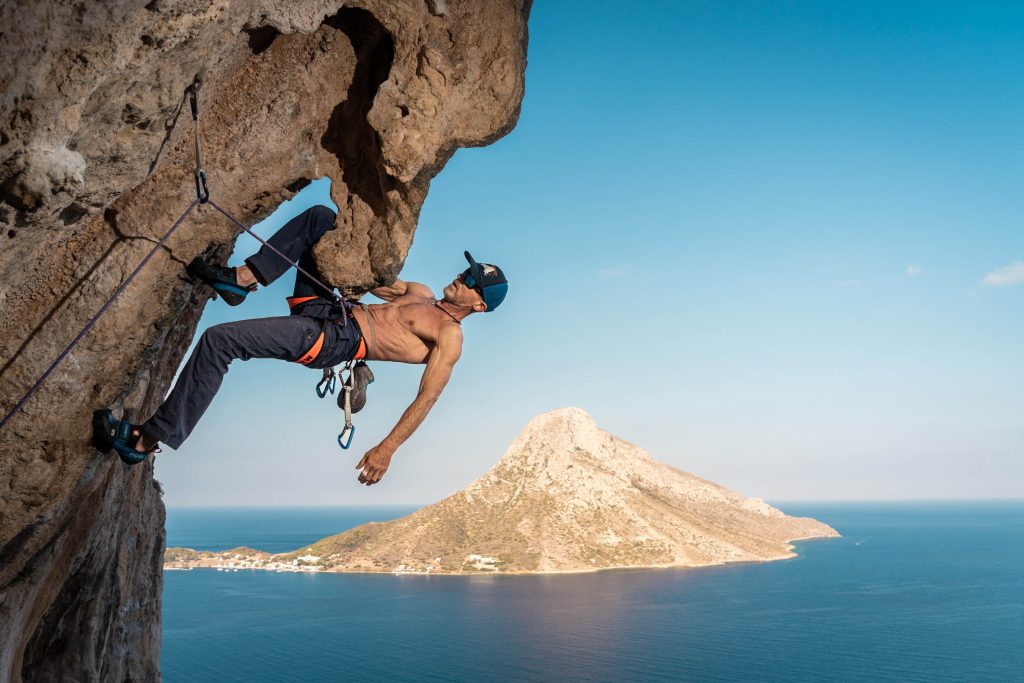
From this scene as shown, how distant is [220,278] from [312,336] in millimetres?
779

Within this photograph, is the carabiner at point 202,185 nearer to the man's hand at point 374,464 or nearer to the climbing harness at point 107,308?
the climbing harness at point 107,308

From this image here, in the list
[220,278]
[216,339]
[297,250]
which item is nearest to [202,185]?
[220,278]

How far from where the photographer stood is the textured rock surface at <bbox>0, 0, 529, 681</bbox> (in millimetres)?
3484

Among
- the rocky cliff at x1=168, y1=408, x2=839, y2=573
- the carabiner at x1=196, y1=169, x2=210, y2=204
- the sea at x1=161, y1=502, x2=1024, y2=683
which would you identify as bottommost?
the sea at x1=161, y1=502, x2=1024, y2=683

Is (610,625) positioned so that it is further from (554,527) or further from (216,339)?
(216,339)

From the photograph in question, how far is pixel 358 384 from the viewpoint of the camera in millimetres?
5668

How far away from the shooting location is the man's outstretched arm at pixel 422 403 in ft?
15.8

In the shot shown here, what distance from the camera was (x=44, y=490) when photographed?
5164 mm

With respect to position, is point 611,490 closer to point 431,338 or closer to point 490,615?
point 490,615

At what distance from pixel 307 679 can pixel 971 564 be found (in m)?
94.5

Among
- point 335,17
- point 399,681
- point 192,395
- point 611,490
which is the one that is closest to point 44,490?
point 192,395

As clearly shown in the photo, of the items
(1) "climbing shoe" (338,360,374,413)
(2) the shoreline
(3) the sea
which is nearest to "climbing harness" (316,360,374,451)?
(1) "climbing shoe" (338,360,374,413)

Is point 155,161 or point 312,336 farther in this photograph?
point 312,336

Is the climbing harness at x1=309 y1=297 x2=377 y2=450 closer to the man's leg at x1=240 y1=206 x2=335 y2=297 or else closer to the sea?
the man's leg at x1=240 y1=206 x2=335 y2=297
